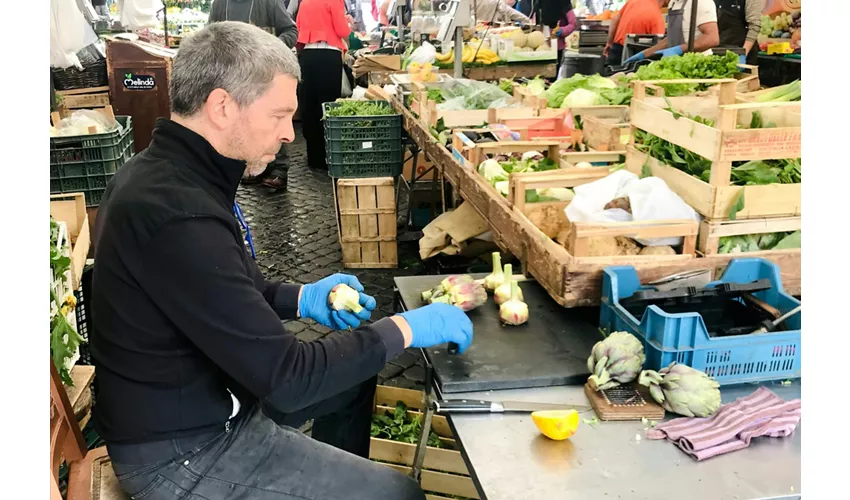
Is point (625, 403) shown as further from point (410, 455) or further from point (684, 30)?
point (684, 30)

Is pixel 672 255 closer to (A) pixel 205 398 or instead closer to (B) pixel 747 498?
(B) pixel 747 498

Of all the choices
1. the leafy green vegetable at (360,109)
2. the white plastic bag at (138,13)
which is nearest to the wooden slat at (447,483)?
the leafy green vegetable at (360,109)

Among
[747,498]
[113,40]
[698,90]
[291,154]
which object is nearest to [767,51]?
[698,90]

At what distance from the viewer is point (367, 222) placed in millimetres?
5949

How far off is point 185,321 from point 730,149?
201 centimetres

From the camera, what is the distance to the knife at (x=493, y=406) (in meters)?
2.05

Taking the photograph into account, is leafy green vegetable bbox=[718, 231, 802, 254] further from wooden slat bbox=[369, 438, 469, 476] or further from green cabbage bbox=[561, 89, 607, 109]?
green cabbage bbox=[561, 89, 607, 109]

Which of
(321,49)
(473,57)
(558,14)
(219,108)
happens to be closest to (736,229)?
(219,108)

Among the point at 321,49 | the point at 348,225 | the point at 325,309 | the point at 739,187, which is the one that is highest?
the point at 321,49

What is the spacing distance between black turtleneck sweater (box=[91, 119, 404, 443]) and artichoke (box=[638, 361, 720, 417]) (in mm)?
813

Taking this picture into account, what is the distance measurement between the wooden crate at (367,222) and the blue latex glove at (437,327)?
363 centimetres

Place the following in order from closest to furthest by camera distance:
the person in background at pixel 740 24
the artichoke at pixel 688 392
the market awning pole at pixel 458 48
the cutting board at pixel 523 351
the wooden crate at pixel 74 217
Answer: the artichoke at pixel 688 392
the cutting board at pixel 523 351
the wooden crate at pixel 74 217
the market awning pole at pixel 458 48
the person in background at pixel 740 24

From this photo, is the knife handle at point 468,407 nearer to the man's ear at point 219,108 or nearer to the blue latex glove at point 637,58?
the man's ear at point 219,108

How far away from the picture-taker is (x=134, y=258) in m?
1.91
